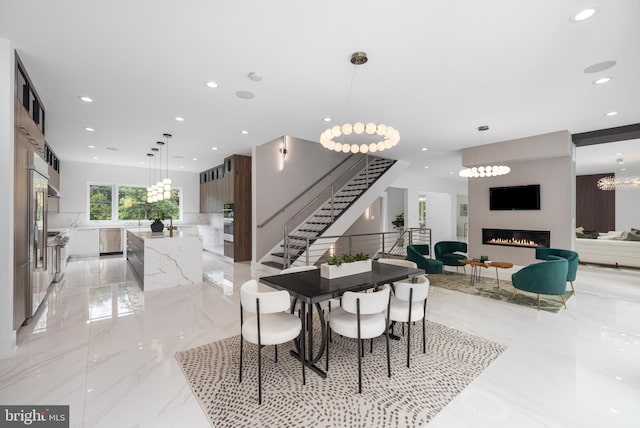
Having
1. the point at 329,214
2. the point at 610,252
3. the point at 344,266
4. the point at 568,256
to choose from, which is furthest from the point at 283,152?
the point at 610,252

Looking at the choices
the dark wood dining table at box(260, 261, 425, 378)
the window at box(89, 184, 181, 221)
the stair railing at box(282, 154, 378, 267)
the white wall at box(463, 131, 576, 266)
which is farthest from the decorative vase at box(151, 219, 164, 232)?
the white wall at box(463, 131, 576, 266)

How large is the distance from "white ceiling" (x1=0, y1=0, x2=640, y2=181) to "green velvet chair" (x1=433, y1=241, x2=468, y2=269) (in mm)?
2757

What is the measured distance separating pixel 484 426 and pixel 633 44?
3878 mm

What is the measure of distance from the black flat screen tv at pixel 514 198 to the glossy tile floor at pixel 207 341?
2.13 meters

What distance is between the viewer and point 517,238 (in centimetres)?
651

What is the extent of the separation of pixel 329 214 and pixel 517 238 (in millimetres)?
4494

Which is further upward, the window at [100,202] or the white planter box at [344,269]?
the window at [100,202]

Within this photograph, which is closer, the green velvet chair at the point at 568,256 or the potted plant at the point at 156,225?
the green velvet chair at the point at 568,256

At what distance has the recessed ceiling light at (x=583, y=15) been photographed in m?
2.38

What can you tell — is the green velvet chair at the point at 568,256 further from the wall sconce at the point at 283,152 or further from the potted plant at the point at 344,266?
the wall sconce at the point at 283,152

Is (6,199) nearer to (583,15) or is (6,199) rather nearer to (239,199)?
(239,199)

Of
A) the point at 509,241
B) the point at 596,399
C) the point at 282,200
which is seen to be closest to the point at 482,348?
the point at 596,399

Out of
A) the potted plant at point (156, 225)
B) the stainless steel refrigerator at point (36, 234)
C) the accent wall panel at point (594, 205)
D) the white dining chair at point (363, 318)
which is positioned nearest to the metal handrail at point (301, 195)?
the potted plant at point (156, 225)

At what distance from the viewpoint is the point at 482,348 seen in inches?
118
